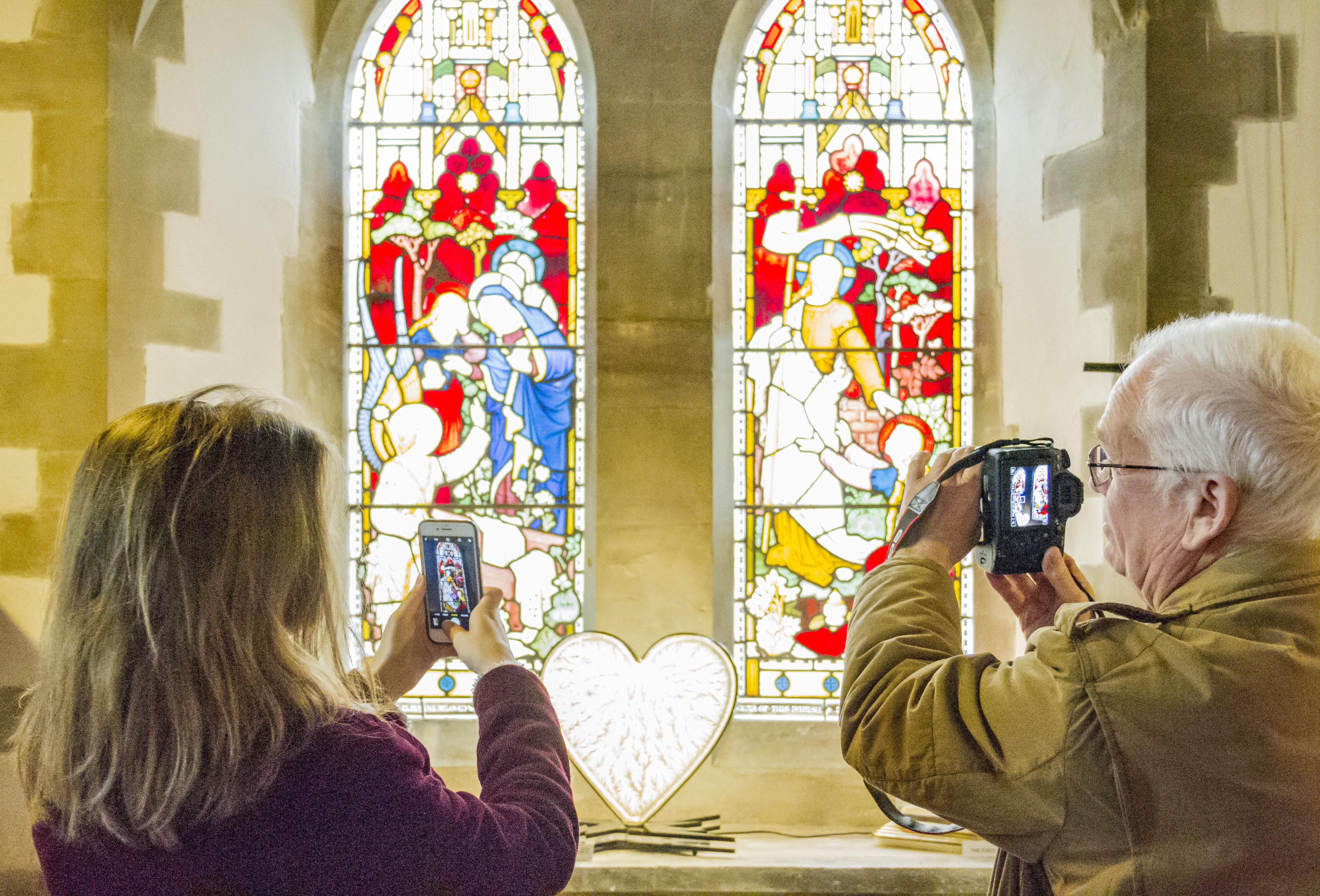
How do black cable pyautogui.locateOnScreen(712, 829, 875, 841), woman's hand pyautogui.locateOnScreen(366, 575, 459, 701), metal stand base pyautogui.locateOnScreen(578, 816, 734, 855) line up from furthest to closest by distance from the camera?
1. black cable pyautogui.locateOnScreen(712, 829, 875, 841)
2. metal stand base pyautogui.locateOnScreen(578, 816, 734, 855)
3. woman's hand pyautogui.locateOnScreen(366, 575, 459, 701)

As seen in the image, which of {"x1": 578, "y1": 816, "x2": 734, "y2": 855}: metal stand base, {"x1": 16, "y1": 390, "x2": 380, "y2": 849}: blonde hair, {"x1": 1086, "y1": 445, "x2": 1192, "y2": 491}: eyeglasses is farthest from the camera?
{"x1": 578, "y1": 816, "x2": 734, "y2": 855}: metal stand base

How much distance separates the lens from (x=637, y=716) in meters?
2.10

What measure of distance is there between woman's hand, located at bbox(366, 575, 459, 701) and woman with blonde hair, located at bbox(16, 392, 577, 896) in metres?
0.28

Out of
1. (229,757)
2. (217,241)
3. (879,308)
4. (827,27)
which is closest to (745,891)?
(879,308)

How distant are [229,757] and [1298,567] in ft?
2.54

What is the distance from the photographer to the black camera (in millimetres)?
937

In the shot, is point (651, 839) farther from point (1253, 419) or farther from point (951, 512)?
point (1253, 419)

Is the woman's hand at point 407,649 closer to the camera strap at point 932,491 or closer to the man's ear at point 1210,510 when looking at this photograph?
the camera strap at point 932,491

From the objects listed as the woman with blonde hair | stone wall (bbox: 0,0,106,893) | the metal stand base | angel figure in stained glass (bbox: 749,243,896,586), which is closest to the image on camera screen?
the woman with blonde hair

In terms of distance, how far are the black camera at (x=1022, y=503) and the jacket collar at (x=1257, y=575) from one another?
8.0 inches

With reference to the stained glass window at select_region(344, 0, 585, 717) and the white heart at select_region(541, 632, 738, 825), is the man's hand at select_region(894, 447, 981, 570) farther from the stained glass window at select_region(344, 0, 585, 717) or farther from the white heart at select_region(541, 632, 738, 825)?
the stained glass window at select_region(344, 0, 585, 717)

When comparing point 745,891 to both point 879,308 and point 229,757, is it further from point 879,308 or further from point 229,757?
point 229,757

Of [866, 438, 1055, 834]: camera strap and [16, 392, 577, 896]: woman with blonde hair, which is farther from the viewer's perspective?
[866, 438, 1055, 834]: camera strap

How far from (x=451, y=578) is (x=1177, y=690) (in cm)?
73
